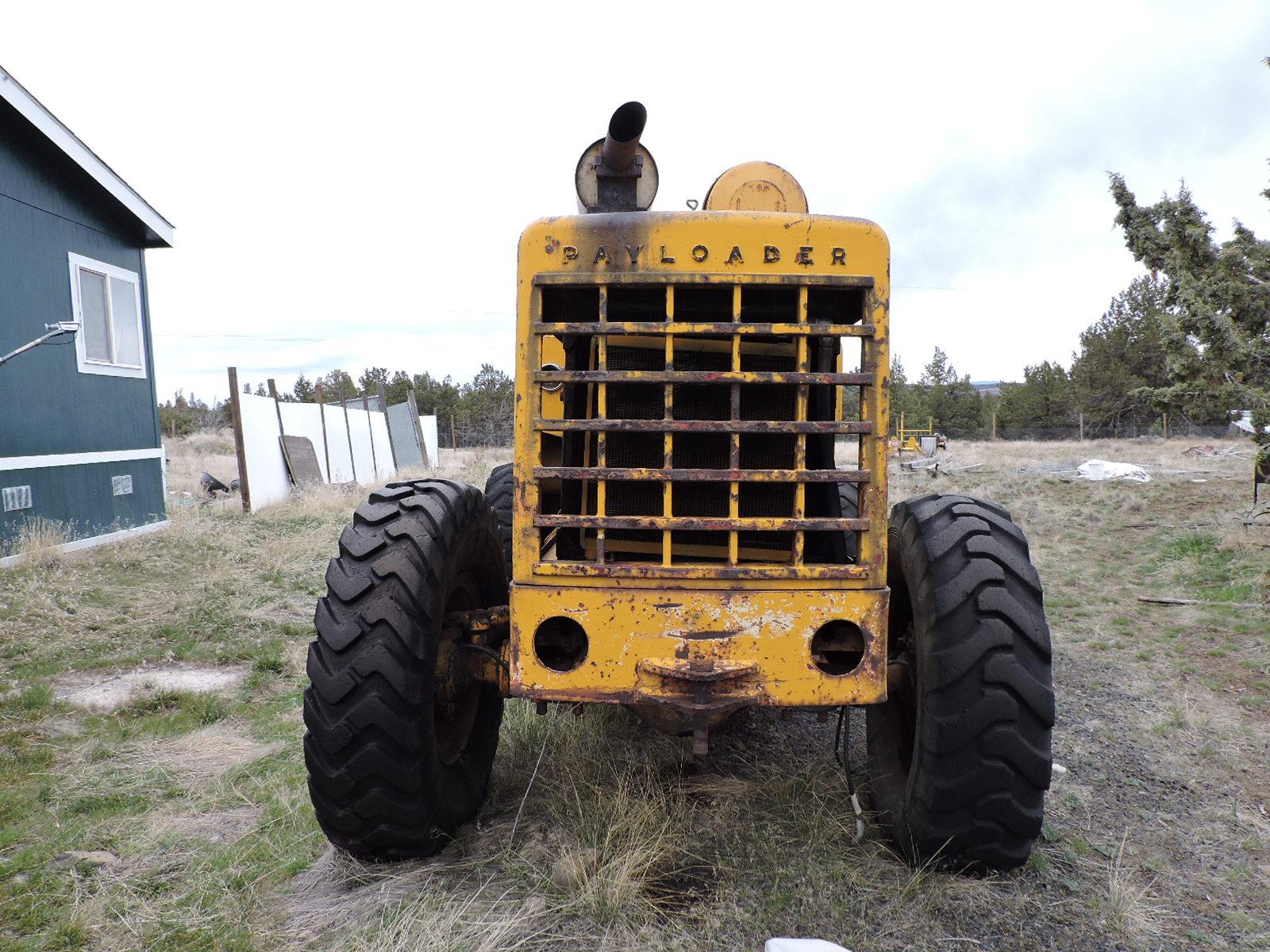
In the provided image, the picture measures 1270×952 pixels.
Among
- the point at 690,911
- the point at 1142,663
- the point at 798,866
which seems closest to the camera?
the point at 690,911

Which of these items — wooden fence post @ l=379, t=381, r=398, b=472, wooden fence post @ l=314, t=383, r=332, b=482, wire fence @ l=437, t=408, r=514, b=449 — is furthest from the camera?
wire fence @ l=437, t=408, r=514, b=449

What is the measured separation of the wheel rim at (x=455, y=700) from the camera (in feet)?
10.1

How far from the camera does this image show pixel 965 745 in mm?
2584

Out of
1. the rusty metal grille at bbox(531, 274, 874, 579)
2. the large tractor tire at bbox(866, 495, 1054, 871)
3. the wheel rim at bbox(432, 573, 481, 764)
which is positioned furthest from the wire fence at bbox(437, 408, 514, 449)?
the large tractor tire at bbox(866, 495, 1054, 871)

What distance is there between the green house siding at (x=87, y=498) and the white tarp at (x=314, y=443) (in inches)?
99.0

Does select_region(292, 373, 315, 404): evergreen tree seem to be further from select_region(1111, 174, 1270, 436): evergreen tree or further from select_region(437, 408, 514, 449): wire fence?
select_region(1111, 174, 1270, 436): evergreen tree

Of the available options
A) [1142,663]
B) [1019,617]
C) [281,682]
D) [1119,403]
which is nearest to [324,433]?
[281,682]

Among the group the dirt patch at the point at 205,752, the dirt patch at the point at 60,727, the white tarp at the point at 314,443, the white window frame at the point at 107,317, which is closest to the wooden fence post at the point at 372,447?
the white tarp at the point at 314,443

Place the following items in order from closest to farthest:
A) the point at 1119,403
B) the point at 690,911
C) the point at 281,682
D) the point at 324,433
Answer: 1. the point at 690,911
2. the point at 281,682
3. the point at 324,433
4. the point at 1119,403

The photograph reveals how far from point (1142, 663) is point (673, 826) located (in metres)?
4.35

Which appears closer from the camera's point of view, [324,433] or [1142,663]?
[1142,663]

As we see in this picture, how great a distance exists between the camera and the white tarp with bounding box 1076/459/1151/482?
17.5 m

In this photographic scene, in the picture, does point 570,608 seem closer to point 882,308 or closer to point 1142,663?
point 882,308

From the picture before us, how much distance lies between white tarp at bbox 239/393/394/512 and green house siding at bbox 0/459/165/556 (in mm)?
2515
